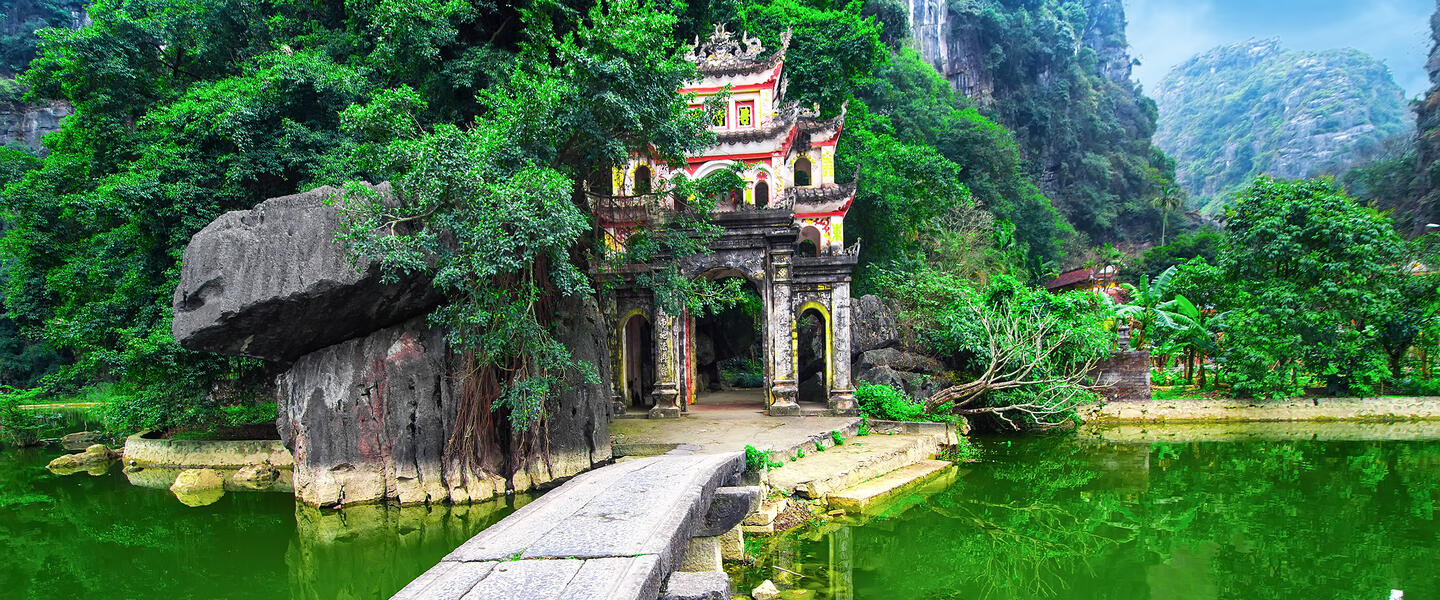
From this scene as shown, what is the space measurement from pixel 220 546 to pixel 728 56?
13.5 meters

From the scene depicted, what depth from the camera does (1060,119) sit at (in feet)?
150

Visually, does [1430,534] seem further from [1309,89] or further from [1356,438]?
[1309,89]

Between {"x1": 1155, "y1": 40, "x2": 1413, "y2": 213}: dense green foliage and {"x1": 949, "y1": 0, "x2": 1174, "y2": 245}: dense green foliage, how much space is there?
9.64 metres

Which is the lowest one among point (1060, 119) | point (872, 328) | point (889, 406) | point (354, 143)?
point (889, 406)

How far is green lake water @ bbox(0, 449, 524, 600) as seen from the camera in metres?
6.93

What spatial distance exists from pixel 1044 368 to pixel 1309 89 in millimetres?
76200

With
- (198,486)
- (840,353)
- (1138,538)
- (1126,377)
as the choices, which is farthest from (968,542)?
(1126,377)

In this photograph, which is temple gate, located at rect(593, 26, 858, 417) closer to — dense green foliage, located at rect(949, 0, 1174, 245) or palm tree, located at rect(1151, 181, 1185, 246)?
dense green foliage, located at rect(949, 0, 1174, 245)

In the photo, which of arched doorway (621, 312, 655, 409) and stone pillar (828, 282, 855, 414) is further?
arched doorway (621, 312, 655, 409)

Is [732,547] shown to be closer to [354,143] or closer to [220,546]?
[220,546]

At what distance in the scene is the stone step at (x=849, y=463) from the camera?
8648 mm

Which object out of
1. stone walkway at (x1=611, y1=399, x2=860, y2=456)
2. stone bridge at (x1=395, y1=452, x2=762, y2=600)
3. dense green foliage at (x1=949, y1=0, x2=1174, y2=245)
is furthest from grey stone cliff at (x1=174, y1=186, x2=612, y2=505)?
dense green foliage at (x1=949, y1=0, x2=1174, y2=245)

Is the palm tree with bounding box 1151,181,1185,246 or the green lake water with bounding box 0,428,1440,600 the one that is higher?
the palm tree with bounding box 1151,181,1185,246

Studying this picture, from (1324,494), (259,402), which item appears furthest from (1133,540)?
(259,402)
